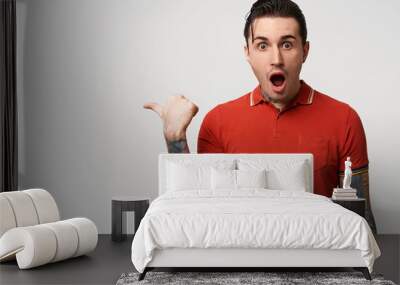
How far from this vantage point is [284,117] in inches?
275

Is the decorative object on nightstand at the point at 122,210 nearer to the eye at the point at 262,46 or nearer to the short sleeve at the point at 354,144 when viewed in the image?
the eye at the point at 262,46

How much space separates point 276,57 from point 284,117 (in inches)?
24.6

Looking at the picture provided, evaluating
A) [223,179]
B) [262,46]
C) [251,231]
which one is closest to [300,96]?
[262,46]

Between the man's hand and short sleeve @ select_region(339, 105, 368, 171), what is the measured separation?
1.60 metres

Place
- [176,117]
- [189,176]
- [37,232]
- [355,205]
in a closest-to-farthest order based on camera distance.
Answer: [37,232]
[355,205]
[189,176]
[176,117]

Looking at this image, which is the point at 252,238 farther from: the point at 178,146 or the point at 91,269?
the point at 178,146

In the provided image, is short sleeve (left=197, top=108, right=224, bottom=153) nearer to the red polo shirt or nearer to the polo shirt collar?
the red polo shirt

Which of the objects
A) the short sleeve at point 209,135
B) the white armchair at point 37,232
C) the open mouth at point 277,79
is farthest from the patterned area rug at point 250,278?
the open mouth at point 277,79

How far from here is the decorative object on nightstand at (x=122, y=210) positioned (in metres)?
6.71

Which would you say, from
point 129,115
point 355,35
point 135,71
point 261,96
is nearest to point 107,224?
point 129,115

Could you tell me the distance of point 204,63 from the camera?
728cm

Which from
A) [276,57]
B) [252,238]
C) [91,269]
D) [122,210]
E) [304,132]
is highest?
[276,57]

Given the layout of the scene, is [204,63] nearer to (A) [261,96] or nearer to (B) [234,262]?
(A) [261,96]

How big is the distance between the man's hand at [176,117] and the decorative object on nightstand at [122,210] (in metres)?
0.72
